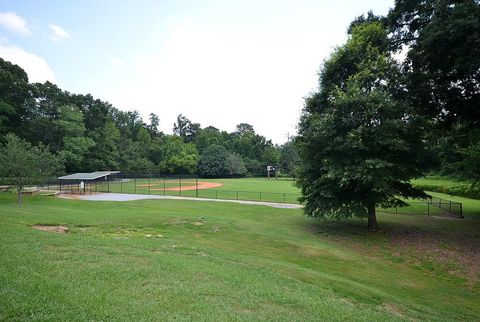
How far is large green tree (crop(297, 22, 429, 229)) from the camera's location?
16.0 m

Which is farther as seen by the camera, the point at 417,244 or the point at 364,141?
the point at 364,141

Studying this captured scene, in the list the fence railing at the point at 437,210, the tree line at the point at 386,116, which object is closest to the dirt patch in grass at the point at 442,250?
the tree line at the point at 386,116

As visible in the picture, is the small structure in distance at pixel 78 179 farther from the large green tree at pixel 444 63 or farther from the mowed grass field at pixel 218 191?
the large green tree at pixel 444 63

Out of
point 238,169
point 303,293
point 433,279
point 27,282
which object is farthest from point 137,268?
point 238,169

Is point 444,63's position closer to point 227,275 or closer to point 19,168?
point 227,275

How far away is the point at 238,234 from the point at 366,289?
7822 millimetres

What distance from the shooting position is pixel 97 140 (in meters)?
75.4

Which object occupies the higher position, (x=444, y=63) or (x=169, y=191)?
(x=444, y=63)

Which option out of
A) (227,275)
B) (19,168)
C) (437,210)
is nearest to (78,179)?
(19,168)

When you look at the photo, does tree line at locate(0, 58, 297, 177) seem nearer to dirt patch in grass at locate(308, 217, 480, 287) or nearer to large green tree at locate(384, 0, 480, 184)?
dirt patch in grass at locate(308, 217, 480, 287)

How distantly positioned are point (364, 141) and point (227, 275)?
11.6 m

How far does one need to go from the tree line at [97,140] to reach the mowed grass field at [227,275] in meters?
34.4

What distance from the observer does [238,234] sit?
15859 mm

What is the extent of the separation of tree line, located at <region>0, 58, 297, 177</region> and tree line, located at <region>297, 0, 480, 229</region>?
115 feet
